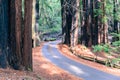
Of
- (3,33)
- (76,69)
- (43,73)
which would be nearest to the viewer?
(3,33)

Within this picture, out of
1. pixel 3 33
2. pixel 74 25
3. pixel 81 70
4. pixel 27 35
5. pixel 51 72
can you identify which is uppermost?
pixel 3 33

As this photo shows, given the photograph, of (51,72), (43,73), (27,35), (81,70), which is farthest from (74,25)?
(27,35)

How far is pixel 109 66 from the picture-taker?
18562 mm

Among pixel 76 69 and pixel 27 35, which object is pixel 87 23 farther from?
pixel 27 35

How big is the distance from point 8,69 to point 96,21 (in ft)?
50.1

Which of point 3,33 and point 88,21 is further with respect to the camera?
point 88,21

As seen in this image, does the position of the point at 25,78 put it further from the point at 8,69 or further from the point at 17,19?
the point at 17,19

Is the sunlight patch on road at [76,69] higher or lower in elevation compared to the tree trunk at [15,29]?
lower

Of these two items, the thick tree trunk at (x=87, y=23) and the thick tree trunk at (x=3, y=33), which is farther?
the thick tree trunk at (x=87, y=23)

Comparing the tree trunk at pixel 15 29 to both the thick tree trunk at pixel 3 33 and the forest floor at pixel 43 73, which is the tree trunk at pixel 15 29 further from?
the forest floor at pixel 43 73

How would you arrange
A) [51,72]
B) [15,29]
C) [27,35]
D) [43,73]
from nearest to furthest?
[15,29], [27,35], [43,73], [51,72]

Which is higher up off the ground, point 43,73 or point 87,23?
A: point 87,23

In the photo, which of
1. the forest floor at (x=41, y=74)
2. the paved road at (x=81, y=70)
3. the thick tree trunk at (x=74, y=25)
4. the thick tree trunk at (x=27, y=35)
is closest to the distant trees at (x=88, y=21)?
the thick tree trunk at (x=74, y=25)

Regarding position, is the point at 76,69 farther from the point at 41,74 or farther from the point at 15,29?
the point at 15,29
